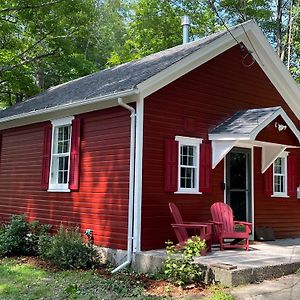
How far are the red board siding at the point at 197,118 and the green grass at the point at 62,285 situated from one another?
4.40 feet

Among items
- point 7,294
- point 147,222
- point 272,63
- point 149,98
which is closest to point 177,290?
point 147,222

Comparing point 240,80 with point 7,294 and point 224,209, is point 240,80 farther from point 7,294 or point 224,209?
point 7,294

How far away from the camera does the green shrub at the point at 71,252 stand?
26.2ft

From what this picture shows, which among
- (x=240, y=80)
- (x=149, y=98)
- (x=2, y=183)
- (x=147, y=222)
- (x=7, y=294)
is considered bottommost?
(x=7, y=294)

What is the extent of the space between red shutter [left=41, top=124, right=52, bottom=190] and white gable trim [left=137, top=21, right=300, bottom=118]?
3255 mm

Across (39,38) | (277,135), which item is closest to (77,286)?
(277,135)

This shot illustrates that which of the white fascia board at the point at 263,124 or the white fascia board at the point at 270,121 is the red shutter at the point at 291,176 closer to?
the white fascia board at the point at 270,121

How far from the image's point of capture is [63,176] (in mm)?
10164

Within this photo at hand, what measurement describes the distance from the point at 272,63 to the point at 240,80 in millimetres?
1383

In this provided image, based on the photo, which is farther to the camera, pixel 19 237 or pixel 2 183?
pixel 2 183

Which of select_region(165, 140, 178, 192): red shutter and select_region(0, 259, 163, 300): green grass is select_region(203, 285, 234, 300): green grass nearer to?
select_region(0, 259, 163, 300): green grass

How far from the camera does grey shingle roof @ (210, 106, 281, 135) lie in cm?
877

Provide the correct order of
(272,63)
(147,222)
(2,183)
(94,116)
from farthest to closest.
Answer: (2,183) < (272,63) < (94,116) < (147,222)

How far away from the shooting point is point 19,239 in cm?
958
